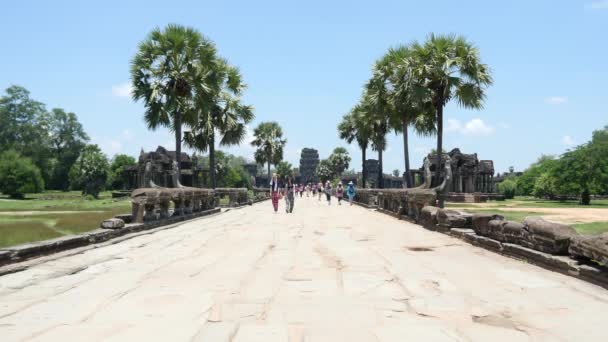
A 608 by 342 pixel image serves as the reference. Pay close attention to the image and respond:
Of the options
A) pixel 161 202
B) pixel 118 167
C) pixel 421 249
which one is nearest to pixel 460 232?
pixel 421 249

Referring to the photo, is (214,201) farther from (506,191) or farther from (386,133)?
(506,191)

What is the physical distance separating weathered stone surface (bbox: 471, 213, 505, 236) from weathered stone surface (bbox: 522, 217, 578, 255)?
185 centimetres

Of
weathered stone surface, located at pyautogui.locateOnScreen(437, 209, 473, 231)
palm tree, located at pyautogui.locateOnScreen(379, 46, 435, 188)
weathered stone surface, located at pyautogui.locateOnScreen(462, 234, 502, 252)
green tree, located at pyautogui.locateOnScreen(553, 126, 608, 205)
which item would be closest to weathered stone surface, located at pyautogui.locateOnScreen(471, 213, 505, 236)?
weathered stone surface, located at pyautogui.locateOnScreen(462, 234, 502, 252)

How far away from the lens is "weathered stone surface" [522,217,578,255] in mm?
7617

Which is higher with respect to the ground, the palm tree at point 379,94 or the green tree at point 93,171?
the palm tree at point 379,94

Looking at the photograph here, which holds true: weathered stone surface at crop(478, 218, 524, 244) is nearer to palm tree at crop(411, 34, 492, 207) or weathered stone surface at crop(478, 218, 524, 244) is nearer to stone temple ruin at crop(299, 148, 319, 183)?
palm tree at crop(411, 34, 492, 207)

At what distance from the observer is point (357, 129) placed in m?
47.3

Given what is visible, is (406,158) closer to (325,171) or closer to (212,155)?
(212,155)

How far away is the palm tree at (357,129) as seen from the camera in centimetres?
4328

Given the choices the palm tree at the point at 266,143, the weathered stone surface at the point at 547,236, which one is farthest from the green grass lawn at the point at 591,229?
the palm tree at the point at 266,143

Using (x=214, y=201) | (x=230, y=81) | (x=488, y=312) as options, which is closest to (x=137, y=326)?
(x=488, y=312)

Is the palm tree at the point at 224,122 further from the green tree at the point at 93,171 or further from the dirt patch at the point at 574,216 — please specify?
the green tree at the point at 93,171

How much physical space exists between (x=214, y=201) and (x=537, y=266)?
21.8 m

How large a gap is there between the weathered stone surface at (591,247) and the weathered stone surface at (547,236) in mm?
234
